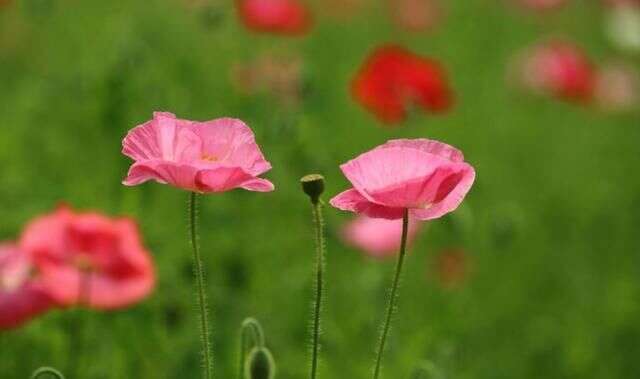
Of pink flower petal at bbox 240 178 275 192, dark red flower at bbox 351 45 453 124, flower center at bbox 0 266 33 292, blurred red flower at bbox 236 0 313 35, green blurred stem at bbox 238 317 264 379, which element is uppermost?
blurred red flower at bbox 236 0 313 35

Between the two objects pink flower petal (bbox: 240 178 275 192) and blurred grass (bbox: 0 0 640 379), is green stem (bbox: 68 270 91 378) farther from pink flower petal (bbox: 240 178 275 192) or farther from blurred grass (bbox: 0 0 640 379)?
pink flower petal (bbox: 240 178 275 192)

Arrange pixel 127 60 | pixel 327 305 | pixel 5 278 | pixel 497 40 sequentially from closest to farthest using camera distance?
pixel 5 278, pixel 127 60, pixel 327 305, pixel 497 40

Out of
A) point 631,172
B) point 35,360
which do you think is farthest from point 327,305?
point 631,172

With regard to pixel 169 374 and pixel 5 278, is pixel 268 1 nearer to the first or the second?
pixel 169 374

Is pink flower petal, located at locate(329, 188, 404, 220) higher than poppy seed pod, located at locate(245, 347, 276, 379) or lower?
higher

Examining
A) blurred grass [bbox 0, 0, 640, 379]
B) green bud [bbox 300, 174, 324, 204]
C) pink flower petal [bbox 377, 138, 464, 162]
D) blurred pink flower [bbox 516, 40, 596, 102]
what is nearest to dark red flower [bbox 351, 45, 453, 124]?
blurred grass [bbox 0, 0, 640, 379]

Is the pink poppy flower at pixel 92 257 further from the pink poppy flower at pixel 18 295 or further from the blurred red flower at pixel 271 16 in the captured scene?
the blurred red flower at pixel 271 16
